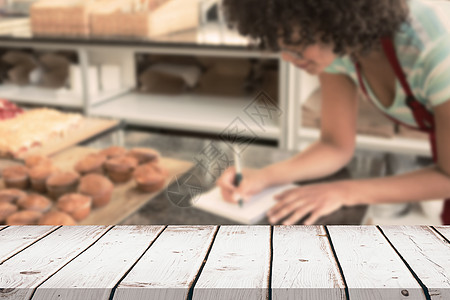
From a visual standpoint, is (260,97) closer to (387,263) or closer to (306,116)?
(387,263)

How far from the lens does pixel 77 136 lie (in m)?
1.09

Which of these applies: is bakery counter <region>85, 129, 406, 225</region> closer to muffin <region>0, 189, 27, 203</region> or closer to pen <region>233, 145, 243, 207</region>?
pen <region>233, 145, 243, 207</region>

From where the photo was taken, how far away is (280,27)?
2.25ft

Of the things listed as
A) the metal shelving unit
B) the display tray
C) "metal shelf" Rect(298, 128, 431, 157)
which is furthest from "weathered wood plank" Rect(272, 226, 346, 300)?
"metal shelf" Rect(298, 128, 431, 157)

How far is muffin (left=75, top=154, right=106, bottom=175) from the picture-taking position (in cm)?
80

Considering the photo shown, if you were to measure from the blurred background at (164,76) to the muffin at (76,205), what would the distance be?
0.80 metres

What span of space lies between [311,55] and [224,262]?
1.84 feet

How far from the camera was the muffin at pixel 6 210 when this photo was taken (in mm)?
634

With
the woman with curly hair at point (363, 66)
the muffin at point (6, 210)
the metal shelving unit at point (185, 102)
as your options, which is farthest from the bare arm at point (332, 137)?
the muffin at point (6, 210)

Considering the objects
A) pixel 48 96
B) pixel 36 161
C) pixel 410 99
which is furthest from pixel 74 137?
pixel 48 96

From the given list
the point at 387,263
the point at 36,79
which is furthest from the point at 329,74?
the point at 36,79

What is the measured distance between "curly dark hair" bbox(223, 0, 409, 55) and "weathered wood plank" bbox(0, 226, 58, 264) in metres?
0.48

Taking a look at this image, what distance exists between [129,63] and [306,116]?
92 cm

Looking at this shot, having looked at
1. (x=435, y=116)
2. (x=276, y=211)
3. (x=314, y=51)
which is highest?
(x=314, y=51)
